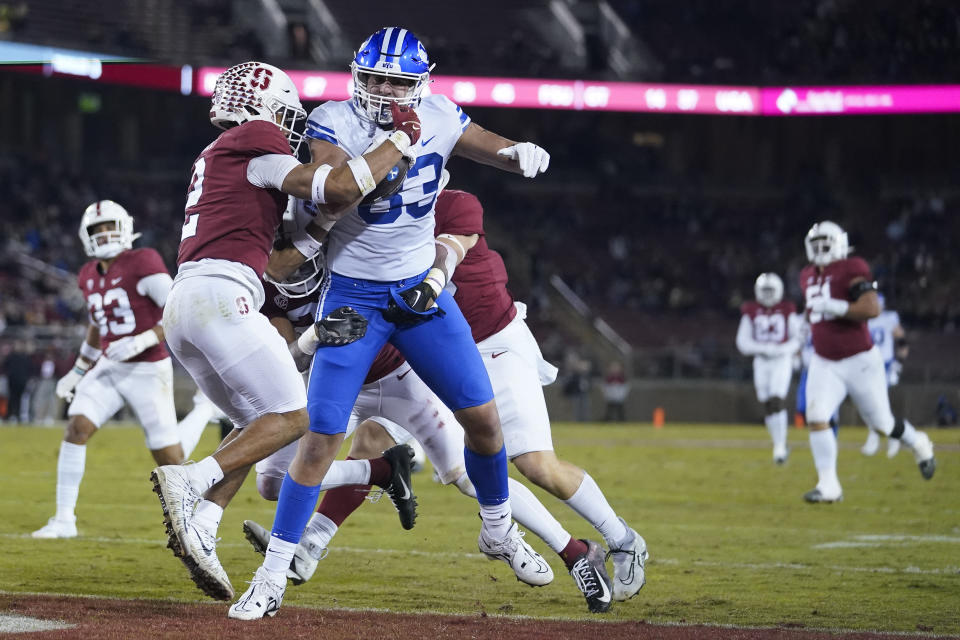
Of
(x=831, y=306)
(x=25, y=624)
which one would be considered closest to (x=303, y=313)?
(x=25, y=624)

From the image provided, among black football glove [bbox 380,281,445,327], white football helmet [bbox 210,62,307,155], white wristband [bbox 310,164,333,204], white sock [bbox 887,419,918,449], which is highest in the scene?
white football helmet [bbox 210,62,307,155]

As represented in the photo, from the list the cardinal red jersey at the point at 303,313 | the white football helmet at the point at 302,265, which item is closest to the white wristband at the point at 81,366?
the cardinal red jersey at the point at 303,313

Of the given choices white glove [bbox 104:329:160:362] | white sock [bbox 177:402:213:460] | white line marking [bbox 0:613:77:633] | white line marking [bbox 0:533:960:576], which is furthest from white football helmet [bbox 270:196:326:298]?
white sock [bbox 177:402:213:460]

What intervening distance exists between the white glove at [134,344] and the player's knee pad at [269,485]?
2274mm

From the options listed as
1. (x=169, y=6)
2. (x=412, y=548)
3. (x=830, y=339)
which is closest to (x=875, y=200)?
(x=169, y=6)

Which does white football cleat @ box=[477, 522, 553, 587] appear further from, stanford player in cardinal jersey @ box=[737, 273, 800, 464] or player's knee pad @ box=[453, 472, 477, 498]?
stanford player in cardinal jersey @ box=[737, 273, 800, 464]

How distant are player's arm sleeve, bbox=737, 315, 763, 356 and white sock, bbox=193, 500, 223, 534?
35.5 ft

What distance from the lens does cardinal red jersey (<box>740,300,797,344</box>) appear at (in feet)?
51.0

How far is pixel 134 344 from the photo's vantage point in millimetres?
8023

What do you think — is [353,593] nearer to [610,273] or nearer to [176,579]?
[176,579]

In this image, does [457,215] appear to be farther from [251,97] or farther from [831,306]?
[831,306]

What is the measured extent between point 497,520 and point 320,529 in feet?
3.05

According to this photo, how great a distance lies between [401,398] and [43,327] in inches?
686

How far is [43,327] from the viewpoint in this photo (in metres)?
21.9
